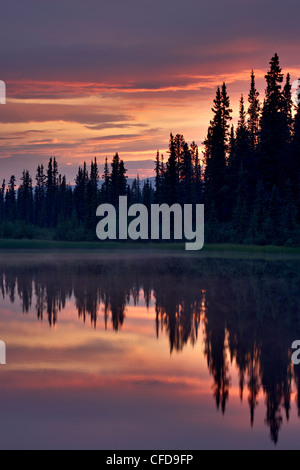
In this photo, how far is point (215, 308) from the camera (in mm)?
20500

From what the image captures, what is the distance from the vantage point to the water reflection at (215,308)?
1105 cm

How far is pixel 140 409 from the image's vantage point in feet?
30.7

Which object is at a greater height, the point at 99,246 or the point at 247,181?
the point at 247,181

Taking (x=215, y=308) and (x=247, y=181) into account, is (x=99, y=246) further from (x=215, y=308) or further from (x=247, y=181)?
(x=215, y=308)

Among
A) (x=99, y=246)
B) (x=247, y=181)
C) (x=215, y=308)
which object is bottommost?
(x=215, y=308)

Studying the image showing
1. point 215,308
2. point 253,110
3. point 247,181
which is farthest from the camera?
point 253,110

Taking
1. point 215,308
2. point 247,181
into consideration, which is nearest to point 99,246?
point 247,181

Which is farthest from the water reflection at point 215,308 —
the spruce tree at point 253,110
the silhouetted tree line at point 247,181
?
the spruce tree at point 253,110

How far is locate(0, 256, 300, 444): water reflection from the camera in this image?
36.2 ft

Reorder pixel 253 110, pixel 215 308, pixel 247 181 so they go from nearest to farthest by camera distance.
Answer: pixel 215 308, pixel 247 181, pixel 253 110

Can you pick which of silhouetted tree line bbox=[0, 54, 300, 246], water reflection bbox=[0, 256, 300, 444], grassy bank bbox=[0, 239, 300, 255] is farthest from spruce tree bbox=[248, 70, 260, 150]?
water reflection bbox=[0, 256, 300, 444]

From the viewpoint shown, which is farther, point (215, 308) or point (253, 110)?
point (253, 110)

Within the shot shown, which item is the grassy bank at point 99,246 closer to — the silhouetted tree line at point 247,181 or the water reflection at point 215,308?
the silhouetted tree line at point 247,181

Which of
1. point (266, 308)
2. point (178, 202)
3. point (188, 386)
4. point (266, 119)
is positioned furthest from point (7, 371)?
point (178, 202)
